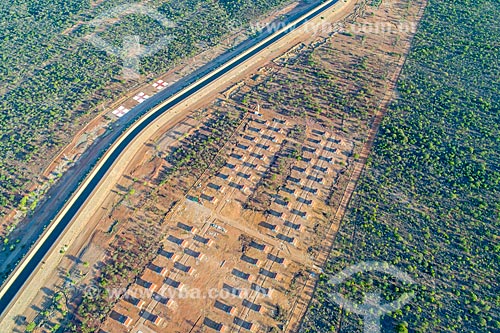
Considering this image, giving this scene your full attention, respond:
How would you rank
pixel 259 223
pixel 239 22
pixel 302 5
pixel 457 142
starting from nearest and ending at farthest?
1. pixel 259 223
2. pixel 457 142
3. pixel 239 22
4. pixel 302 5

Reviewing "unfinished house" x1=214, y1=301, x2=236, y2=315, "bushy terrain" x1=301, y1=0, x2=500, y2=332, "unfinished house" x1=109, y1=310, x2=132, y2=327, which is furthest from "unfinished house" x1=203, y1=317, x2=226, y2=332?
"bushy terrain" x1=301, y1=0, x2=500, y2=332

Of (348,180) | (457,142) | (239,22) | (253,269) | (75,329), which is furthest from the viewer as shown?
(239,22)

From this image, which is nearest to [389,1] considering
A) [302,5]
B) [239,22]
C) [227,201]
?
[302,5]

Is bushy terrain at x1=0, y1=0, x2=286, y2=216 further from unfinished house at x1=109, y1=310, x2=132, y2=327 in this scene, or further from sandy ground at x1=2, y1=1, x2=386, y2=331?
unfinished house at x1=109, y1=310, x2=132, y2=327

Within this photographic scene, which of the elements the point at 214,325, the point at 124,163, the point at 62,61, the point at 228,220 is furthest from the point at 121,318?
the point at 62,61

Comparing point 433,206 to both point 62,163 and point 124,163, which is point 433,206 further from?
point 62,163

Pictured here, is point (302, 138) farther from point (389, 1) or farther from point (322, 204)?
point (389, 1)

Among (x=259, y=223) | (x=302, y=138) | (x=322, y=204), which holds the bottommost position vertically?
(x=259, y=223)
